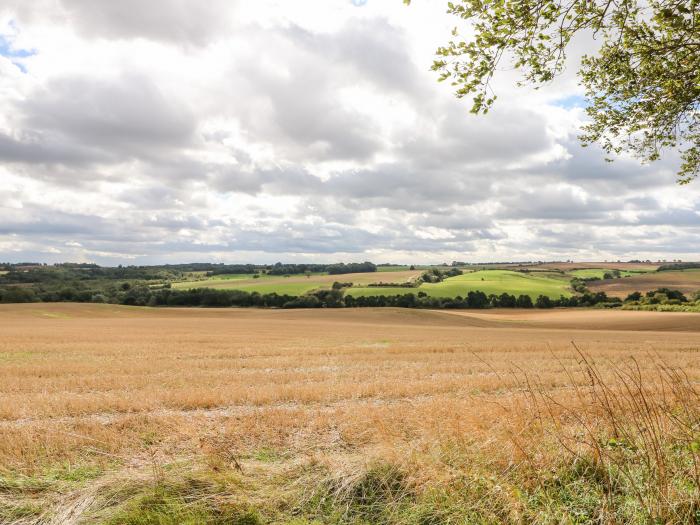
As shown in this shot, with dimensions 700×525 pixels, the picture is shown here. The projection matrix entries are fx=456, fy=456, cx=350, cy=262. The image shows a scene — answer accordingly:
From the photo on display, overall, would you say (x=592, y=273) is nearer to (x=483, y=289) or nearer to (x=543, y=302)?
(x=543, y=302)

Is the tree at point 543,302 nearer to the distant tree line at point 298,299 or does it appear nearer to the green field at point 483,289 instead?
the distant tree line at point 298,299

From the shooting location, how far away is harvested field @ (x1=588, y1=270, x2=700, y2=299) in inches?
3615

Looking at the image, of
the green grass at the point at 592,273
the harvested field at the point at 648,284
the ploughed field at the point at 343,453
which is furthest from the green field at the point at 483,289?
the ploughed field at the point at 343,453

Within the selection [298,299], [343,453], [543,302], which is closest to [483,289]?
[543,302]

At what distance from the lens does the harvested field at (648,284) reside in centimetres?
9181

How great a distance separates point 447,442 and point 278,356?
17.8 metres

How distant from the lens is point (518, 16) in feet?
24.2

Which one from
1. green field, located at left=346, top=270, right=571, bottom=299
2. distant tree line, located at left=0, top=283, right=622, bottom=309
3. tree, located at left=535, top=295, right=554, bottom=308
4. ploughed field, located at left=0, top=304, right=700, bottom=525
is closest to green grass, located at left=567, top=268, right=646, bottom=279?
green field, located at left=346, top=270, right=571, bottom=299

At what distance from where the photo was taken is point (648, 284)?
98.1 metres

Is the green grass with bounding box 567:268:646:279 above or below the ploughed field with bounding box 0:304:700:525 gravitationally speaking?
above

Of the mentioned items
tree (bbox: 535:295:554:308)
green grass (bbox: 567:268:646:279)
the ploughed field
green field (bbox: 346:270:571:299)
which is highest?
green grass (bbox: 567:268:646:279)

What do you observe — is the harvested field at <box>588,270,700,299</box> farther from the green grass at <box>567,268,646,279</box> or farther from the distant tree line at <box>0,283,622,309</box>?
the green grass at <box>567,268,646,279</box>

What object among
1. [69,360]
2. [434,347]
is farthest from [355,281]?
[69,360]

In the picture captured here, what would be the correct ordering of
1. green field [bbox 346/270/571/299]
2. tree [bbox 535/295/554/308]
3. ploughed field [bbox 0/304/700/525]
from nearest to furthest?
ploughed field [bbox 0/304/700/525]
tree [bbox 535/295/554/308]
green field [bbox 346/270/571/299]
